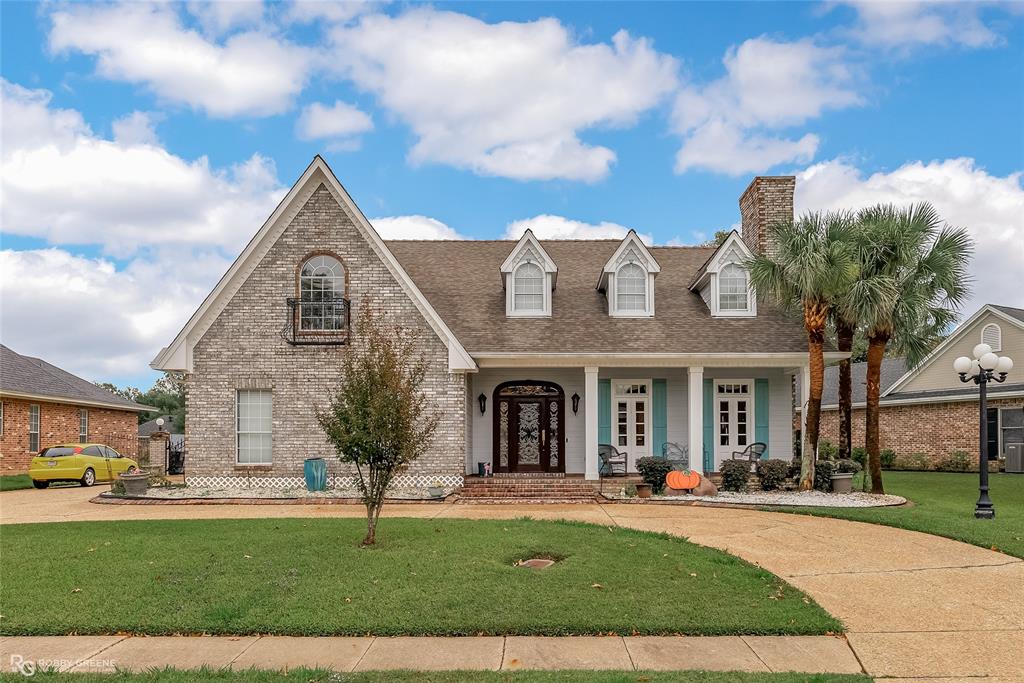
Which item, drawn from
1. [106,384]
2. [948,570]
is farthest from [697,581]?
[106,384]

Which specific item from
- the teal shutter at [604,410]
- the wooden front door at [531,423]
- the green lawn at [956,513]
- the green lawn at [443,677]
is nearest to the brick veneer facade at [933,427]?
the green lawn at [956,513]

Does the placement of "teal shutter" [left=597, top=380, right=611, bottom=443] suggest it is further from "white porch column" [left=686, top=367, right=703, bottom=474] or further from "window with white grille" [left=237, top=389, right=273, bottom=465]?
"window with white grille" [left=237, top=389, right=273, bottom=465]

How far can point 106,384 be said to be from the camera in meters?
76.0

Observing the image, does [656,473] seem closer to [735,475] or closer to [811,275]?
[735,475]

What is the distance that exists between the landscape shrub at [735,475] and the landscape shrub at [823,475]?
162 cm

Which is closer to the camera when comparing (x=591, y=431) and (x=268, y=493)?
(x=268, y=493)

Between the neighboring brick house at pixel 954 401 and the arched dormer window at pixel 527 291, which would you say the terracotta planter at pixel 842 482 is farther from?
the neighboring brick house at pixel 954 401

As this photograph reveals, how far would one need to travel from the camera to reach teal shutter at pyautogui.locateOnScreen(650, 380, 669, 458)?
67.6 feet

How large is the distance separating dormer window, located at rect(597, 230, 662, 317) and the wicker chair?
147 inches

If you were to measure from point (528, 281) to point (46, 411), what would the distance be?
763 inches

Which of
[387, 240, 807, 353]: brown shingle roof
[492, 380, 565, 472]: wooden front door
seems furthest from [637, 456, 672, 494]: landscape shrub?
[492, 380, 565, 472]: wooden front door

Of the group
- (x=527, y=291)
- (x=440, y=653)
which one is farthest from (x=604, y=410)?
(x=440, y=653)

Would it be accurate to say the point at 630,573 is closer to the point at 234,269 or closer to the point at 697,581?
the point at 697,581

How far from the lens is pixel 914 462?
3055 cm
